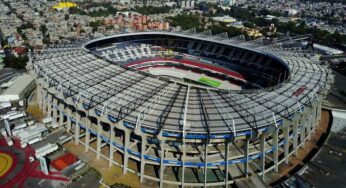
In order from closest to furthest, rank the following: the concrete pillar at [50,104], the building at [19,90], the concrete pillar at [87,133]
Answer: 1. the concrete pillar at [87,133]
2. the concrete pillar at [50,104]
3. the building at [19,90]

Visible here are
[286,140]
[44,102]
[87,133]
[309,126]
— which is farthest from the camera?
[44,102]

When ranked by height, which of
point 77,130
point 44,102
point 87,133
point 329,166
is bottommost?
point 329,166

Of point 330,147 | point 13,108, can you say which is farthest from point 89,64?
point 330,147

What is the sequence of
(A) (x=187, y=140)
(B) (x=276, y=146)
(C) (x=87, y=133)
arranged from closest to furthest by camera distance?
(A) (x=187, y=140) → (B) (x=276, y=146) → (C) (x=87, y=133)

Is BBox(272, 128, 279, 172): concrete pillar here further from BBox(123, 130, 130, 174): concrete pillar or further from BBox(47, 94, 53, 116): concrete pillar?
BBox(47, 94, 53, 116): concrete pillar

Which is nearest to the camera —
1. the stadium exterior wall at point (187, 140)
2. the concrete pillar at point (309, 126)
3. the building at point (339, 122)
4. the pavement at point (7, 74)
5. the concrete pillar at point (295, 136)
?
the stadium exterior wall at point (187, 140)

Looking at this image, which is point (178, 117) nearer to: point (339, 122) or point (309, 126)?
point (309, 126)

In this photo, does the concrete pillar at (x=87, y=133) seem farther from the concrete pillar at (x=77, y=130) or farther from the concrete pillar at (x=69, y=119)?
the concrete pillar at (x=69, y=119)

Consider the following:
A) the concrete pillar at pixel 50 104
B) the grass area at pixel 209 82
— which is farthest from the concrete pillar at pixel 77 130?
the grass area at pixel 209 82

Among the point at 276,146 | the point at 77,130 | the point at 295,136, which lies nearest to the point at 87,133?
the point at 77,130
